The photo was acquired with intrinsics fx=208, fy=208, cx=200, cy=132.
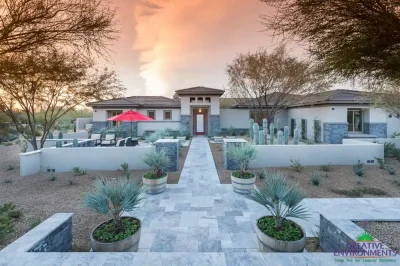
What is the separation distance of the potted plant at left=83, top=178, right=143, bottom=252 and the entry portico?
1767cm

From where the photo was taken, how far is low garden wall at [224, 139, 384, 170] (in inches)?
403

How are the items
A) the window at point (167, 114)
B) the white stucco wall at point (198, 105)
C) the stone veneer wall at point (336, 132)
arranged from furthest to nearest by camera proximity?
the window at point (167, 114)
the white stucco wall at point (198, 105)
the stone veneer wall at point (336, 132)

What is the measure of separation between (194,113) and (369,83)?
18218 mm

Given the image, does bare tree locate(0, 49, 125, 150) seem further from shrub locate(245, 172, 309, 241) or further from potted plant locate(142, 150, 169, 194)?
shrub locate(245, 172, 309, 241)

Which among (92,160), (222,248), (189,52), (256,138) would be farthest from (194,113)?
(222,248)

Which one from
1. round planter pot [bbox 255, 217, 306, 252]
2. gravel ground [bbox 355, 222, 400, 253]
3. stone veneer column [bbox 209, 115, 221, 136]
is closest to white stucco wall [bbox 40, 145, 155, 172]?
round planter pot [bbox 255, 217, 306, 252]

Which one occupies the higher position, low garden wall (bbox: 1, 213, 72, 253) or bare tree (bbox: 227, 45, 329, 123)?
bare tree (bbox: 227, 45, 329, 123)

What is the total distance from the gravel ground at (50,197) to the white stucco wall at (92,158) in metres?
0.49

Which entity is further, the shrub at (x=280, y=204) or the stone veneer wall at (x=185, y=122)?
the stone veneer wall at (x=185, y=122)

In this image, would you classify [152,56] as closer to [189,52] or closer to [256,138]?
[189,52]

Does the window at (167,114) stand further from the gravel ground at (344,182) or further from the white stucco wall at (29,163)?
the white stucco wall at (29,163)

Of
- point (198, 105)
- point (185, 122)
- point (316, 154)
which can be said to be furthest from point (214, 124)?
point (316, 154)

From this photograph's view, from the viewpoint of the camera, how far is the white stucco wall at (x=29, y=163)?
897 centimetres

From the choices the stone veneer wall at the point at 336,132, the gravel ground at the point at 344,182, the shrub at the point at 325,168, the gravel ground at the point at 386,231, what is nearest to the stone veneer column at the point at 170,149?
the gravel ground at the point at 344,182
